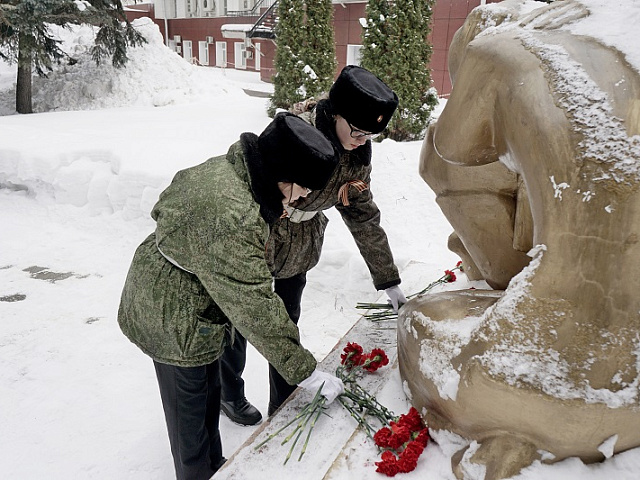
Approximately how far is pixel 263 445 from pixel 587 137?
141cm

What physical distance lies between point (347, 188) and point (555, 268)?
3.81ft

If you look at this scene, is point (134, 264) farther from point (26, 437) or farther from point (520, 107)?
point (26, 437)

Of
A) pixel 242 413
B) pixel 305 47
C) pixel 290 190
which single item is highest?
pixel 305 47

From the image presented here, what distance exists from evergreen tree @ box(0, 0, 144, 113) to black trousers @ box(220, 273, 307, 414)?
326 inches

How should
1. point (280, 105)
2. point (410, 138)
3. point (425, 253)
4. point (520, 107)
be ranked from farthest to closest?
point (280, 105) < point (410, 138) < point (425, 253) < point (520, 107)

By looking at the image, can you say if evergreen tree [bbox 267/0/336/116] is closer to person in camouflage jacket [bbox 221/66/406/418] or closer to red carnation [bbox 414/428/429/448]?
person in camouflage jacket [bbox 221/66/406/418]

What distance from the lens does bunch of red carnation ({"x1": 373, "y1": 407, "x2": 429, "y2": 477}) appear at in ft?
5.47

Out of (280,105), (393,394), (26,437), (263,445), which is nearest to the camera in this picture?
(263,445)

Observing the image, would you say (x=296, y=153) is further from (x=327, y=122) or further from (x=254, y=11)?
(x=254, y=11)

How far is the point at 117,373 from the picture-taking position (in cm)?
356

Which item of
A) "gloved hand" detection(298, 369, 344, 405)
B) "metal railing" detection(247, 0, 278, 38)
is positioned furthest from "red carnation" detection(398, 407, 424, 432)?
"metal railing" detection(247, 0, 278, 38)

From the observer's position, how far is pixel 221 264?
1722 millimetres

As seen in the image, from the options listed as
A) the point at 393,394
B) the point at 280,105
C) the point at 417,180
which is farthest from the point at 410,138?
the point at 393,394

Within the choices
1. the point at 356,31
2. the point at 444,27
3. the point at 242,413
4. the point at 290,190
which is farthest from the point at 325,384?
the point at 356,31
